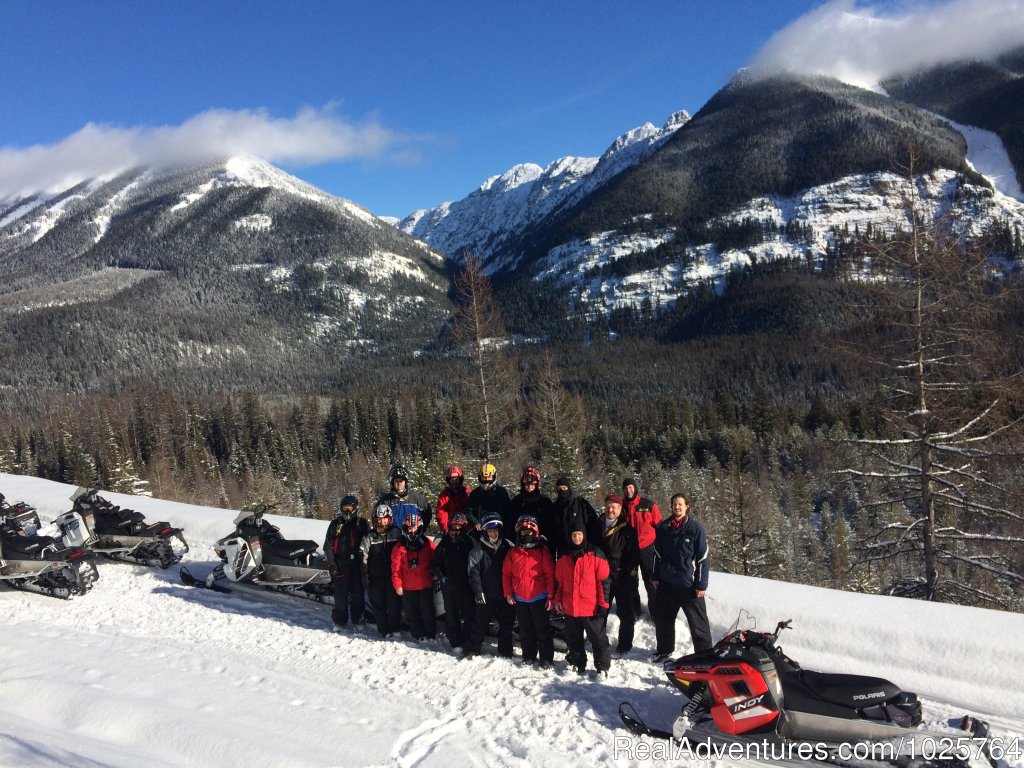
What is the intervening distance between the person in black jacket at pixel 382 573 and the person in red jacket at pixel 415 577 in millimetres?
187

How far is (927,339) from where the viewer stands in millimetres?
9398

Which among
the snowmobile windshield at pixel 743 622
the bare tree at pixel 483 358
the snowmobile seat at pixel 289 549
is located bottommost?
the snowmobile windshield at pixel 743 622

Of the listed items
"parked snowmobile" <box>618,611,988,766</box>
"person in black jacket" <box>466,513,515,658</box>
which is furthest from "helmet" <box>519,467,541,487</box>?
"parked snowmobile" <box>618,611,988,766</box>

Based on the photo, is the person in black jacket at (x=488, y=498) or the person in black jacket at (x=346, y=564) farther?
the person in black jacket at (x=488, y=498)

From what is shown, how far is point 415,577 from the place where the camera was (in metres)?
6.92

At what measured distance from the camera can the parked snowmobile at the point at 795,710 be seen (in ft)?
14.0

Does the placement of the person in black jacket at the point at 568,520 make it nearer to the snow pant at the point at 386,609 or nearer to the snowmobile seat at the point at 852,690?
the snow pant at the point at 386,609

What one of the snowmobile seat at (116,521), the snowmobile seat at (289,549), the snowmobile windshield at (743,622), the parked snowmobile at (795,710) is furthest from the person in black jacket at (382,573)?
the snowmobile seat at (116,521)

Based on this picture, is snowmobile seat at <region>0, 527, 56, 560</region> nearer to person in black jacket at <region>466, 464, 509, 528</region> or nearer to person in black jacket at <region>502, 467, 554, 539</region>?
person in black jacket at <region>466, 464, 509, 528</region>

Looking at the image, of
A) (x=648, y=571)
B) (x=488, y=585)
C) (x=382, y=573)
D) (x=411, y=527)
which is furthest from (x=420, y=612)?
(x=648, y=571)

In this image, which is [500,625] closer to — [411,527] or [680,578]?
[411,527]

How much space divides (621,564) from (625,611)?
19.5 inches

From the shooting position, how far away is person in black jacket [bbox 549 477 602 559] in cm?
630

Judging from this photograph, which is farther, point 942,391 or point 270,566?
point 942,391
